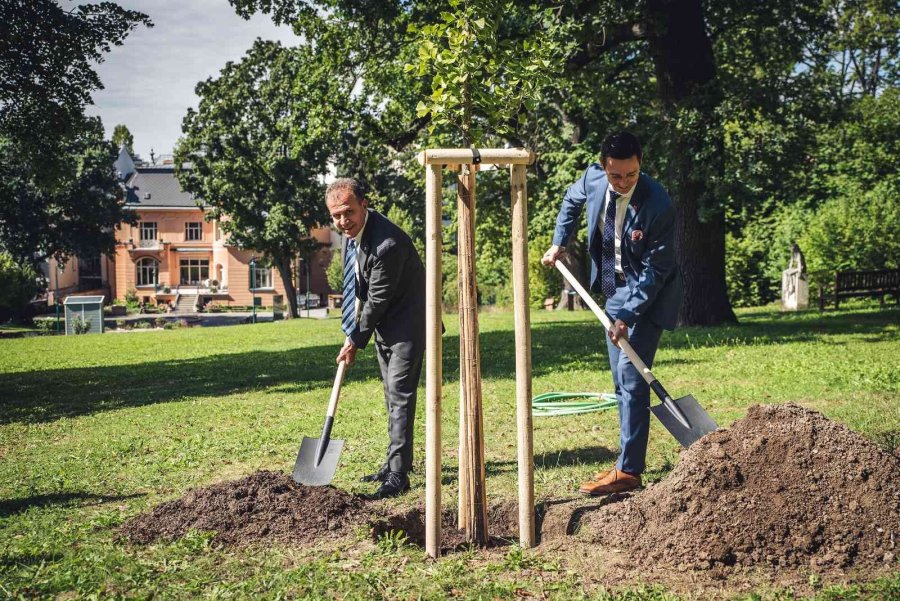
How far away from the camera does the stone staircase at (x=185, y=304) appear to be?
193 feet

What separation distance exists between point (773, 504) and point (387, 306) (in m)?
2.60

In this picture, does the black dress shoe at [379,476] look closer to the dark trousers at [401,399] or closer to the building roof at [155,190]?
the dark trousers at [401,399]

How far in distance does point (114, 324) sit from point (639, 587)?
38.7 m

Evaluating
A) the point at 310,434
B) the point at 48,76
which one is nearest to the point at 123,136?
the point at 48,76

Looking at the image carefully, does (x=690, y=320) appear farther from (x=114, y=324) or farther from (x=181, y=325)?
(x=114, y=324)

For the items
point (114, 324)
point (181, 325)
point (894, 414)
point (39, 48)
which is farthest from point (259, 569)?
point (114, 324)

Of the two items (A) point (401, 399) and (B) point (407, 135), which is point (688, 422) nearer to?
(A) point (401, 399)

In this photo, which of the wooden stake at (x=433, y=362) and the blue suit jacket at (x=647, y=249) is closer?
the wooden stake at (x=433, y=362)

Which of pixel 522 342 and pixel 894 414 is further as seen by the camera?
pixel 894 414

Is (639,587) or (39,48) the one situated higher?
(39,48)

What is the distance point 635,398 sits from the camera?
15.4 feet

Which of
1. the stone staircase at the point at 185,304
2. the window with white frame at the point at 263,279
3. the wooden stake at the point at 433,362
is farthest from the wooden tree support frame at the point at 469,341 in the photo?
the window with white frame at the point at 263,279

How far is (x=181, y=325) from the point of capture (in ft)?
121

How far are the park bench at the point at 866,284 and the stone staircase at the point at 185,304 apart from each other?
48379mm
